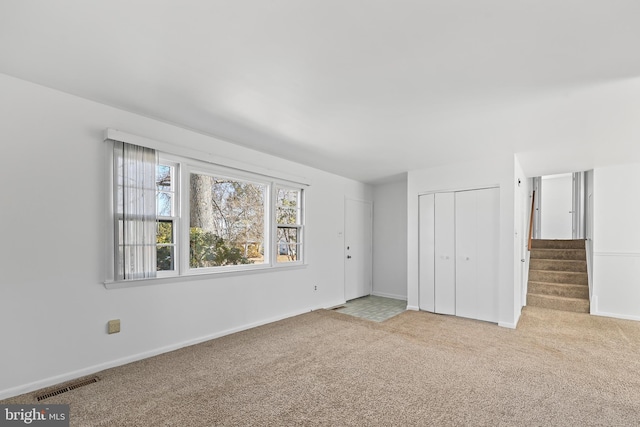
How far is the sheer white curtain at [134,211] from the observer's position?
2.76 m

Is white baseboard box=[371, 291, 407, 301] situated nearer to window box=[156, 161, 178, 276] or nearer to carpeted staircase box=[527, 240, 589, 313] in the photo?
carpeted staircase box=[527, 240, 589, 313]

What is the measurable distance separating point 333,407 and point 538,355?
7.62ft

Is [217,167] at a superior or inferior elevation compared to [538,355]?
superior

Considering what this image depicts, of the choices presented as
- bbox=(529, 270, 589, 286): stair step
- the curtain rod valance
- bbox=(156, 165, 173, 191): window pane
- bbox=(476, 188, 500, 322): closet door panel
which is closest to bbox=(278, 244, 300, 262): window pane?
the curtain rod valance

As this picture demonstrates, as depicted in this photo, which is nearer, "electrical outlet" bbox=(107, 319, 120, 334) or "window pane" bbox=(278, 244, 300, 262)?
"electrical outlet" bbox=(107, 319, 120, 334)

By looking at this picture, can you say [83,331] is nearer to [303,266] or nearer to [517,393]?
[303,266]

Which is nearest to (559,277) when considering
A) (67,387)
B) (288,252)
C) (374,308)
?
(374,308)

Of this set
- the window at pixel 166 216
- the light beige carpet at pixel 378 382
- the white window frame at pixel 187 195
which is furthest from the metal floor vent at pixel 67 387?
the window at pixel 166 216

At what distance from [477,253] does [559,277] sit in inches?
102

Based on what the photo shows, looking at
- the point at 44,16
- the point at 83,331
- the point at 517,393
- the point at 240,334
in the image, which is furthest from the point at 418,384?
the point at 44,16

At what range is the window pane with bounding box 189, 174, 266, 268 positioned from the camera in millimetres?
3529

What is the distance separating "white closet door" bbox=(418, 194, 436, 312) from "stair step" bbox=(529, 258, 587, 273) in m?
2.74

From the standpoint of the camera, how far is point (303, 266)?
4770mm

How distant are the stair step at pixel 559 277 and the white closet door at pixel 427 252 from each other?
250 centimetres
